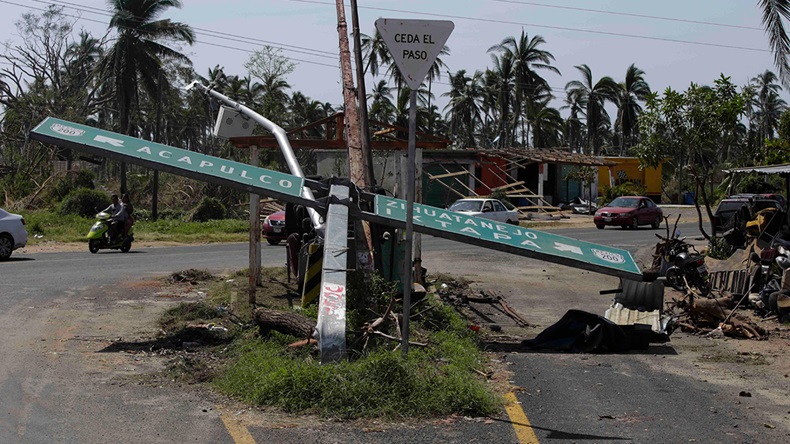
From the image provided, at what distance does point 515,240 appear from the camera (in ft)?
34.5

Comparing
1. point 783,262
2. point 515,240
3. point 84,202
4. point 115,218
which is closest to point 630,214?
point 84,202

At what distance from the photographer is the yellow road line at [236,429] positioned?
20.3 ft

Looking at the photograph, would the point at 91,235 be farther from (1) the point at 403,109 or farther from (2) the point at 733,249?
(1) the point at 403,109

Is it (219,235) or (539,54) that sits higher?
(539,54)

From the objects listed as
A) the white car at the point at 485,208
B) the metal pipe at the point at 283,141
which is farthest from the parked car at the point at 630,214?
the metal pipe at the point at 283,141

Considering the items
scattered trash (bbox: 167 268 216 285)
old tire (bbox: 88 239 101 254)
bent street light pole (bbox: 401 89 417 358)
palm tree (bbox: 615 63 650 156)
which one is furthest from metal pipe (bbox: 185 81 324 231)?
palm tree (bbox: 615 63 650 156)

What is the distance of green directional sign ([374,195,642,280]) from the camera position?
10.3 meters

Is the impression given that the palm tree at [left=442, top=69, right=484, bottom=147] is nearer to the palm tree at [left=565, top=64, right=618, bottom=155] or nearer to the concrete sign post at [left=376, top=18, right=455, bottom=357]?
the palm tree at [left=565, top=64, right=618, bottom=155]

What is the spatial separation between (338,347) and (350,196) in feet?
11.4

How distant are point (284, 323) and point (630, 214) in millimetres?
32020

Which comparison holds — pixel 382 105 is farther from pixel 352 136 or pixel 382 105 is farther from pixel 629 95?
pixel 352 136

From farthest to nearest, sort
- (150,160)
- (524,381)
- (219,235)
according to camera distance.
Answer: (219,235), (150,160), (524,381)

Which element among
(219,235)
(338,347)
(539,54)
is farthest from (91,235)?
(539,54)

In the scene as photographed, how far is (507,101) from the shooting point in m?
71.6
